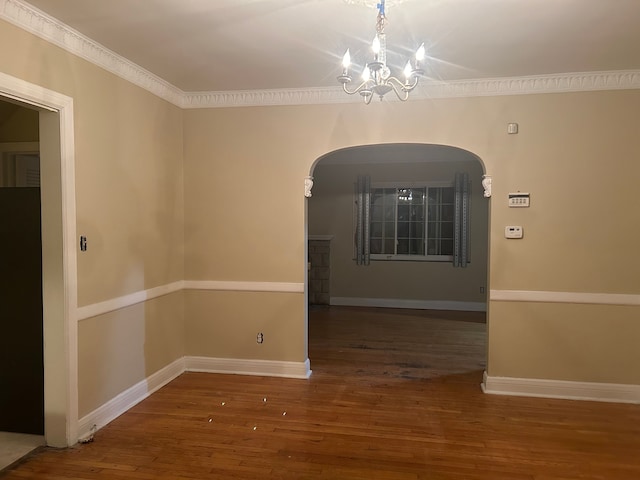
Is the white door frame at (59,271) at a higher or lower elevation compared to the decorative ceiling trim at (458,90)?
lower

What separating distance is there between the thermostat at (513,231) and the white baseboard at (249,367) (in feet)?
7.18

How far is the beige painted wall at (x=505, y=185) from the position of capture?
3.61 metres

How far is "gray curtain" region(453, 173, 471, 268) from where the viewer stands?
7.38m

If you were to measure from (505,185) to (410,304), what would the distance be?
13.9ft

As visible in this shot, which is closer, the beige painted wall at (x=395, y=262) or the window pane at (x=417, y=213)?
the beige painted wall at (x=395, y=262)

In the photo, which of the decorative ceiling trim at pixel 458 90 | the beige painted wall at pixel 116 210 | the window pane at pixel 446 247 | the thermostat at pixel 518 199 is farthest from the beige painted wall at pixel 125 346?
the window pane at pixel 446 247

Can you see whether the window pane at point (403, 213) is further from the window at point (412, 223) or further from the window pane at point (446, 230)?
the window pane at point (446, 230)

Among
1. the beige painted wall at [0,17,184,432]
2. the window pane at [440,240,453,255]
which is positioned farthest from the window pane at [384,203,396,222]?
the beige painted wall at [0,17,184,432]

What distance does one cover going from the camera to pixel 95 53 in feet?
9.95

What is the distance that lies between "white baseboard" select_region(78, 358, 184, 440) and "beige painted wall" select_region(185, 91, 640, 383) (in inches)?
29.7

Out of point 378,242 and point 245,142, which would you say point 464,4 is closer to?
point 245,142

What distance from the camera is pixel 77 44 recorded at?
113 inches

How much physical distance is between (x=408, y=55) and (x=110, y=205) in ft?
8.01

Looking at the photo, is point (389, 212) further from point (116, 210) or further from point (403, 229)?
point (116, 210)
